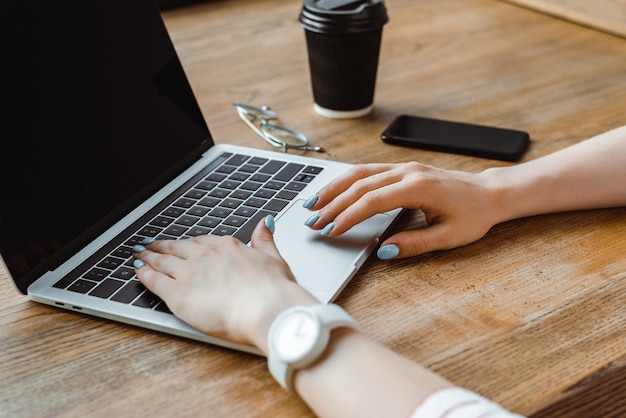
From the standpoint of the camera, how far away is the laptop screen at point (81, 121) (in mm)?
735

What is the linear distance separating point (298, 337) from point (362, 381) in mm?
68

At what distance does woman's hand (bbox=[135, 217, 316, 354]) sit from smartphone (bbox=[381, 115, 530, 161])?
37cm

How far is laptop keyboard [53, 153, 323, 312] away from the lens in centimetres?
72

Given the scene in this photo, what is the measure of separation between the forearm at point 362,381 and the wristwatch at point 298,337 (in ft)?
0.04

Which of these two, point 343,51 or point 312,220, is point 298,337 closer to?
point 312,220

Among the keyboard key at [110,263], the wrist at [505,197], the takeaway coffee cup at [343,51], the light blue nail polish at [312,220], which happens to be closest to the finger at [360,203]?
the light blue nail polish at [312,220]

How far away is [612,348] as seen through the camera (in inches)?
25.3

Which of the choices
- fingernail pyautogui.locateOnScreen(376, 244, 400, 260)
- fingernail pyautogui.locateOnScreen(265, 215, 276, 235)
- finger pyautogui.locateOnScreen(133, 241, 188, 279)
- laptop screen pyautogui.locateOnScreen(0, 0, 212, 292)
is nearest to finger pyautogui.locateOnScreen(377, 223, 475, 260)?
fingernail pyautogui.locateOnScreen(376, 244, 400, 260)

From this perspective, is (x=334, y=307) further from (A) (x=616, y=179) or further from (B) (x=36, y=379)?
(A) (x=616, y=179)

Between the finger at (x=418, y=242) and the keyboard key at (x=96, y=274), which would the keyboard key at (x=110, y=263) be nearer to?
the keyboard key at (x=96, y=274)

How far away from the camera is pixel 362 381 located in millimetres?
567

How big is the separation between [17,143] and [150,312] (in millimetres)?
246

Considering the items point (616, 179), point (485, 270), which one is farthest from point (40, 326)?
point (616, 179)

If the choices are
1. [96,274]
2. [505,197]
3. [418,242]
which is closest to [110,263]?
[96,274]
